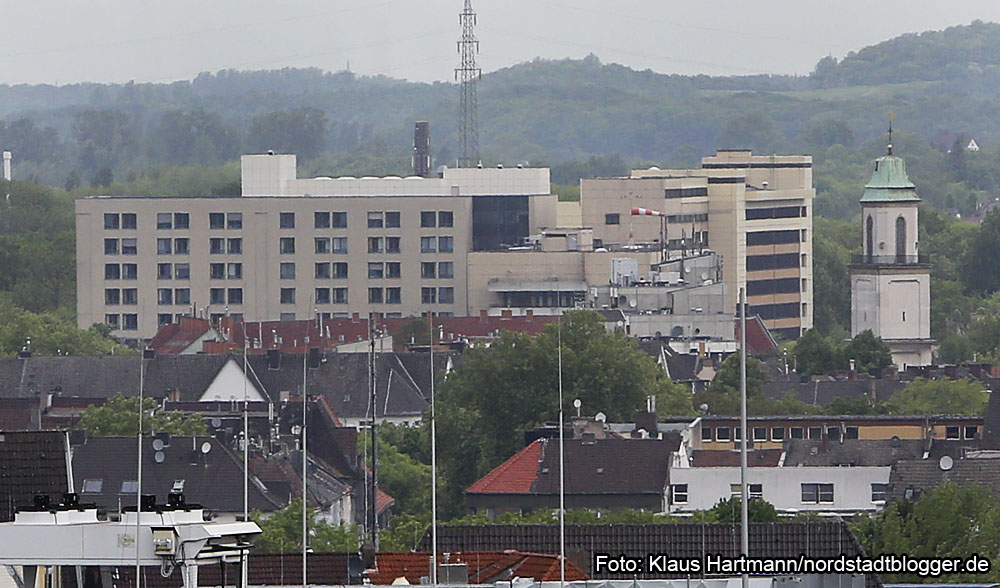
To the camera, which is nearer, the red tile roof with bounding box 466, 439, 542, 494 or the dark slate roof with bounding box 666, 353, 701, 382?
the red tile roof with bounding box 466, 439, 542, 494

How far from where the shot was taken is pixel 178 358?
103500 millimetres

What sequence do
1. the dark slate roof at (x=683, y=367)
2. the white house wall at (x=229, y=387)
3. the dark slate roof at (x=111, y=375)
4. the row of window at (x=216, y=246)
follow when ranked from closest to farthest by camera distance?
the white house wall at (x=229, y=387) < the dark slate roof at (x=111, y=375) < the dark slate roof at (x=683, y=367) < the row of window at (x=216, y=246)

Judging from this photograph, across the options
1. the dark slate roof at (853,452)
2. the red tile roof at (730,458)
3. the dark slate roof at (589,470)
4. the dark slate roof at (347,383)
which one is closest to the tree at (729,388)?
the dark slate roof at (853,452)

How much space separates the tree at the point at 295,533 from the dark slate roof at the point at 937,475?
10.8m

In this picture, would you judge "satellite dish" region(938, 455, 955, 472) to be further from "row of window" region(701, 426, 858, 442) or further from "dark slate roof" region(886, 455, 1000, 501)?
"row of window" region(701, 426, 858, 442)

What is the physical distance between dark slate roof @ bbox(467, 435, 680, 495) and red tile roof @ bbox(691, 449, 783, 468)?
1238 mm

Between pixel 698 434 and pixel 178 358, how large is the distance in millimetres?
32286

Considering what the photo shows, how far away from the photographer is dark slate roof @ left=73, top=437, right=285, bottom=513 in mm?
56312

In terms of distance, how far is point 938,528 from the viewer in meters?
45.1

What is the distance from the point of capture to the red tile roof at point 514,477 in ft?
203

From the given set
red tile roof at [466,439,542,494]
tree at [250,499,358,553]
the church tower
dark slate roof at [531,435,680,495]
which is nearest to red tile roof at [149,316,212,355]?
the church tower

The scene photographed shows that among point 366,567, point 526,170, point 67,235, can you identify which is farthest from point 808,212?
point 366,567

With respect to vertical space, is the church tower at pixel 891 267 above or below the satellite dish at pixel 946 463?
above

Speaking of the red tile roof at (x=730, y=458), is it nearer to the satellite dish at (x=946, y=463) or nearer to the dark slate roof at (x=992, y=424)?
the dark slate roof at (x=992, y=424)
